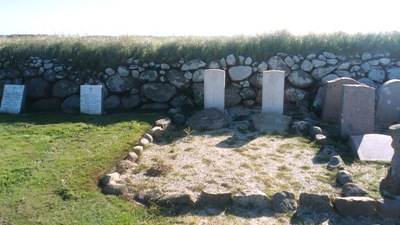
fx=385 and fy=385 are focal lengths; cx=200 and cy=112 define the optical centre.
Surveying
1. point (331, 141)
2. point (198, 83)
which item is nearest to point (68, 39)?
point (198, 83)

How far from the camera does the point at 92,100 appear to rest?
1061 cm

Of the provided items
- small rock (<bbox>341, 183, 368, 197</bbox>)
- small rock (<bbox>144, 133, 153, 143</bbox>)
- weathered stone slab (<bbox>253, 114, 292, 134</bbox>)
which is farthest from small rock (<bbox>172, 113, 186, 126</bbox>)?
small rock (<bbox>341, 183, 368, 197</bbox>)

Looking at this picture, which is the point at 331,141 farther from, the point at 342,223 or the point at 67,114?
the point at 67,114

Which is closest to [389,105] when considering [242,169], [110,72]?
[242,169]

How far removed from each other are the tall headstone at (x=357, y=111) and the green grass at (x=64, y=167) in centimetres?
444

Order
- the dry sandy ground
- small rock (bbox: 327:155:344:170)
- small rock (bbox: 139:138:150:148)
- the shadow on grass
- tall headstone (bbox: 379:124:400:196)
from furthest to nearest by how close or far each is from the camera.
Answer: the shadow on grass
small rock (bbox: 139:138:150:148)
small rock (bbox: 327:155:344:170)
tall headstone (bbox: 379:124:400:196)
the dry sandy ground

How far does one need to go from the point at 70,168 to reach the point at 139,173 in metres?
1.10

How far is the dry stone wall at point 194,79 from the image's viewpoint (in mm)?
11289

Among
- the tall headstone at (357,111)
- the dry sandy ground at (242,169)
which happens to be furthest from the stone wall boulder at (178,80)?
the tall headstone at (357,111)

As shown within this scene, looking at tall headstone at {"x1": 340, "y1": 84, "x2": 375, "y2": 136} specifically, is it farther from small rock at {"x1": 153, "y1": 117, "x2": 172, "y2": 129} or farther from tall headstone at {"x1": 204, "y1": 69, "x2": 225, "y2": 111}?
small rock at {"x1": 153, "y1": 117, "x2": 172, "y2": 129}

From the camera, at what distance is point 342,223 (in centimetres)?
468

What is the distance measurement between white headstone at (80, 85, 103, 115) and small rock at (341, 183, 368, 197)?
23.4ft

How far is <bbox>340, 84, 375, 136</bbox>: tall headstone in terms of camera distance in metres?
8.16

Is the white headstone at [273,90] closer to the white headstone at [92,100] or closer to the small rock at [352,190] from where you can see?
the white headstone at [92,100]
